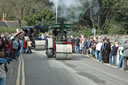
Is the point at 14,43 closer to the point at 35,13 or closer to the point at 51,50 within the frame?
the point at 51,50

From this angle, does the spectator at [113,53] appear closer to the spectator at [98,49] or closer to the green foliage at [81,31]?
the spectator at [98,49]

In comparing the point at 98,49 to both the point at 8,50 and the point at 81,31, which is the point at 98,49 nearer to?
the point at 8,50

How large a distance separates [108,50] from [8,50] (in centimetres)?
659

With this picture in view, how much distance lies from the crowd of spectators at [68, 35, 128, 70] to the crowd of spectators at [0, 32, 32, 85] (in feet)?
16.3

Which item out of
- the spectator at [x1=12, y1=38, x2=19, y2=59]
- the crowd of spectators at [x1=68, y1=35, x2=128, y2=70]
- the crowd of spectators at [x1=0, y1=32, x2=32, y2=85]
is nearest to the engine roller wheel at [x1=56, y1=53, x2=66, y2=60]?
the crowd of spectators at [x1=68, y1=35, x2=128, y2=70]

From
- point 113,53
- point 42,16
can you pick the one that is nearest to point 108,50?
point 113,53

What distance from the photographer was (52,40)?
21172 millimetres

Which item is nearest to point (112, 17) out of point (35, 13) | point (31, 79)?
point (35, 13)

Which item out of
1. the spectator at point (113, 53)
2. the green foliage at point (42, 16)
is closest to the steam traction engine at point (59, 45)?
the spectator at point (113, 53)

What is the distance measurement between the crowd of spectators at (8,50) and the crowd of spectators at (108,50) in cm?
498

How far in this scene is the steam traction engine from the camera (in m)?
19.1

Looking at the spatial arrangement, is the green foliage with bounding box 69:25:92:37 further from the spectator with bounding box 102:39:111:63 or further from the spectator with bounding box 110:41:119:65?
the spectator with bounding box 110:41:119:65

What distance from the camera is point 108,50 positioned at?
18.5 metres

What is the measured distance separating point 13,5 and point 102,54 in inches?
1612
